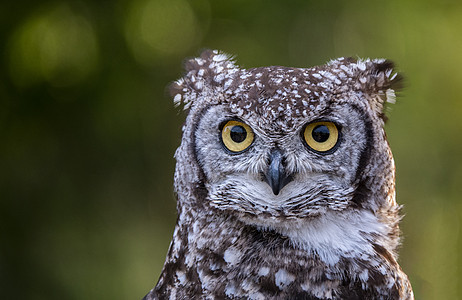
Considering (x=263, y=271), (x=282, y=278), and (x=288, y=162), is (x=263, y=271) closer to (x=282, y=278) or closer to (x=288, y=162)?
(x=282, y=278)

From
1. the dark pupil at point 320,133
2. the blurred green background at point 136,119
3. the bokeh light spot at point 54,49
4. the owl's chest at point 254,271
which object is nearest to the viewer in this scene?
the owl's chest at point 254,271

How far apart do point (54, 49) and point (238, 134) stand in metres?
2.93

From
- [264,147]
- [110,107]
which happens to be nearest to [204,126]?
[264,147]

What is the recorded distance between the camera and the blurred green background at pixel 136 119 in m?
4.50

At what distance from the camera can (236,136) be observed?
6.34ft

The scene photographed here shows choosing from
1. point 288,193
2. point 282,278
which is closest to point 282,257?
point 282,278

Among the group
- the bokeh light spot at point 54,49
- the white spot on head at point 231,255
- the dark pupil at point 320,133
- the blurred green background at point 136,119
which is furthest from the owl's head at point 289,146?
the bokeh light spot at point 54,49

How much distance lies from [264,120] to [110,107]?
309cm

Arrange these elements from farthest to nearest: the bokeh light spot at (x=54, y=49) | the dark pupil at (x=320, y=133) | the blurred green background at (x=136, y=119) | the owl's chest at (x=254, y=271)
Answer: the blurred green background at (x=136, y=119) → the bokeh light spot at (x=54, y=49) → the dark pupil at (x=320, y=133) → the owl's chest at (x=254, y=271)

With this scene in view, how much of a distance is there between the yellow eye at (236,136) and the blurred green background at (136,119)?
2.77 meters

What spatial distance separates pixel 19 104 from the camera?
449 cm

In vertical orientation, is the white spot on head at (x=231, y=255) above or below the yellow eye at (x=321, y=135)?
below

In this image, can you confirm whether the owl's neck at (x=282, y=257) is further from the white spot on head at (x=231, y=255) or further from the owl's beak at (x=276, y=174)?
the owl's beak at (x=276, y=174)

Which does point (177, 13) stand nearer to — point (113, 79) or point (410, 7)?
point (113, 79)
